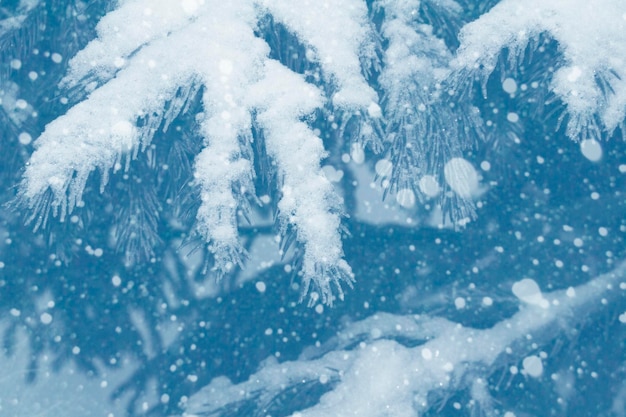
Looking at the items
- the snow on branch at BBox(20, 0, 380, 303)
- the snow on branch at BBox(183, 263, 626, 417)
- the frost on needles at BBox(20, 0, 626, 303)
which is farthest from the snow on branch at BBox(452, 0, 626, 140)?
the snow on branch at BBox(183, 263, 626, 417)

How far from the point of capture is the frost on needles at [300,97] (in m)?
1.44

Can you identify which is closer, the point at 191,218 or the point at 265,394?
the point at 191,218

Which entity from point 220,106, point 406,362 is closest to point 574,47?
point 220,106

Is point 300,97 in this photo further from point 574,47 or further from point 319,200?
point 574,47

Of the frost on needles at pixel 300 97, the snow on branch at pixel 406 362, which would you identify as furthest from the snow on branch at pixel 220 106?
the snow on branch at pixel 406 362

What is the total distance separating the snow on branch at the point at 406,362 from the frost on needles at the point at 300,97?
0.94 m

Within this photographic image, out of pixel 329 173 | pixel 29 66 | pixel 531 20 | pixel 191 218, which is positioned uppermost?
pixel 531 20

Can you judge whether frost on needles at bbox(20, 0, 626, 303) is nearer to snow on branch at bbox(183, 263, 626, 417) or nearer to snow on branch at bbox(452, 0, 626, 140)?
snow on branch at bbox(452, 0, 626, 140)

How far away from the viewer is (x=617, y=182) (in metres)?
2.40

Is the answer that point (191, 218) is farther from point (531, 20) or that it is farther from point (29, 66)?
point (531, 20)

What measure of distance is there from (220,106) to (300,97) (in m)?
0.26

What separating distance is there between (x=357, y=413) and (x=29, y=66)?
2.01 metres

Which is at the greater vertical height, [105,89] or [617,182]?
[105,89]

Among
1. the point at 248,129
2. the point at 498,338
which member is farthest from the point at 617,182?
the point at 248,129
